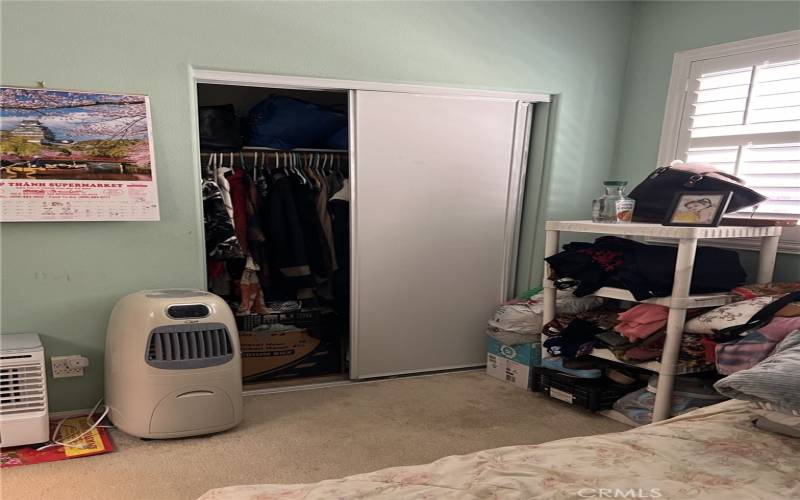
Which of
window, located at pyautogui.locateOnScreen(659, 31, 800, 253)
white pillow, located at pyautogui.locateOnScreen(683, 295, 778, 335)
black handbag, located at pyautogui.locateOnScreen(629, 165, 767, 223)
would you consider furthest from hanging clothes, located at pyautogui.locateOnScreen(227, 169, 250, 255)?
window, located at pyautogui.locateOnScreen(659, 31, 800, 253)

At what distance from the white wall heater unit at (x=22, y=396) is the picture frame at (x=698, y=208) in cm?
275

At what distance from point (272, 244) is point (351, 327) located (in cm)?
69

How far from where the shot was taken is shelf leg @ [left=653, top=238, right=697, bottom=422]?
6.79 ft

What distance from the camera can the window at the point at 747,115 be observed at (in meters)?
2.37

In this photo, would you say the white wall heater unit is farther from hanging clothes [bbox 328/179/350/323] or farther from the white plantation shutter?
the white plantation shutter

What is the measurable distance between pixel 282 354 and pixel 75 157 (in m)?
1.49

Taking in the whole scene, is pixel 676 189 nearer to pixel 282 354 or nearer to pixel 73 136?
pixel 282 354

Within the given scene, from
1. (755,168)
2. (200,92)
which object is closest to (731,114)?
(755,168)

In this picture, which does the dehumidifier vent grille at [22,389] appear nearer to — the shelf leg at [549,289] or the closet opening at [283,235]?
the closet opening at [283,235]

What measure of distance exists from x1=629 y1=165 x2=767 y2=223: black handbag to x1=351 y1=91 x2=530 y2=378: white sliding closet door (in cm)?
83

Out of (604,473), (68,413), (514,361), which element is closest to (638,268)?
(514,361)

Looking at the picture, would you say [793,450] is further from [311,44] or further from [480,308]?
[311,44]

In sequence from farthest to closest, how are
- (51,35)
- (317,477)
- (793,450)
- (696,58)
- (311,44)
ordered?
(696,58) < (311,44) < (51,35) < (317,477) < (793,450)

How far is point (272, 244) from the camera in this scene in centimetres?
293
